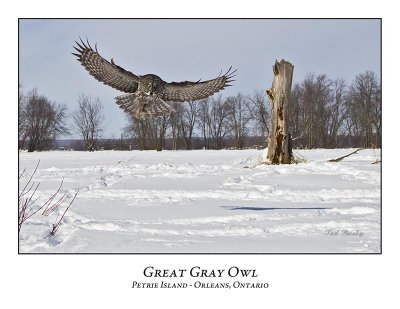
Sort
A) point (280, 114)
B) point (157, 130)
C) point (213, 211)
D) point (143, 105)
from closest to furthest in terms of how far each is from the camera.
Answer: point (143, 105), point (157, 130), point (213, 211), point (280, 114)

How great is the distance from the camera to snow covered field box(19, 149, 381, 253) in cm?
292

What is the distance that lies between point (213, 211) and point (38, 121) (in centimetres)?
206

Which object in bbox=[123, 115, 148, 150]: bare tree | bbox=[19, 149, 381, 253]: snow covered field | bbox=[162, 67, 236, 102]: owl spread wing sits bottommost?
bbox=[19, 149, 381, 253]: snow covered field

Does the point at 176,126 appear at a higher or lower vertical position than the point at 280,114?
lower

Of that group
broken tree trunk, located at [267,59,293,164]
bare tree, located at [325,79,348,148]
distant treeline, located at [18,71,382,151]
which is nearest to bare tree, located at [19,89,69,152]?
distant treeline, located at [18,71,382,151]

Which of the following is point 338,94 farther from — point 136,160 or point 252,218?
point 136,160

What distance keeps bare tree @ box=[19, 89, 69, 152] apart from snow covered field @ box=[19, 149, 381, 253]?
61cm

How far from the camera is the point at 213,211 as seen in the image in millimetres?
3945

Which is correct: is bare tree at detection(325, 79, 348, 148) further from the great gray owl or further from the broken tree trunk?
the broken tree trunk

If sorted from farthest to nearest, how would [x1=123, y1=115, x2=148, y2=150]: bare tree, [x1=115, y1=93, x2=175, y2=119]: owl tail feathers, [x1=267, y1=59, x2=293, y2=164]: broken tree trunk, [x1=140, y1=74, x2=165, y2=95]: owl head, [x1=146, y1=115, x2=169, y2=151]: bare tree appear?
[x1=267, y1=59, x2=293, y2=164]: broken tree trunk < [x1=146, y1=115, x2=169, y2=151]: bare tree < [x1=123, y1=115, x2=148, y2=150]: bare tree < [x1=140, y1=74, x2=165, y2=95]: owl head < [x1=115, y1=93, x2=175, y2=119]: owl tail feathers

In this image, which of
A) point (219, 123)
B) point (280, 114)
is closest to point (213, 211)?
point (219, 123)

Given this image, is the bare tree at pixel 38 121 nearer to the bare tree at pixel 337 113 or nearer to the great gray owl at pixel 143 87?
the great gray owl at pixel 143 87

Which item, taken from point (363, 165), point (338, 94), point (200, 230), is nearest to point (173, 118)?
point (200, 230)

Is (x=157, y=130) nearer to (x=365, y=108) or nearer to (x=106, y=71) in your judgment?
(x=106, y=71)
